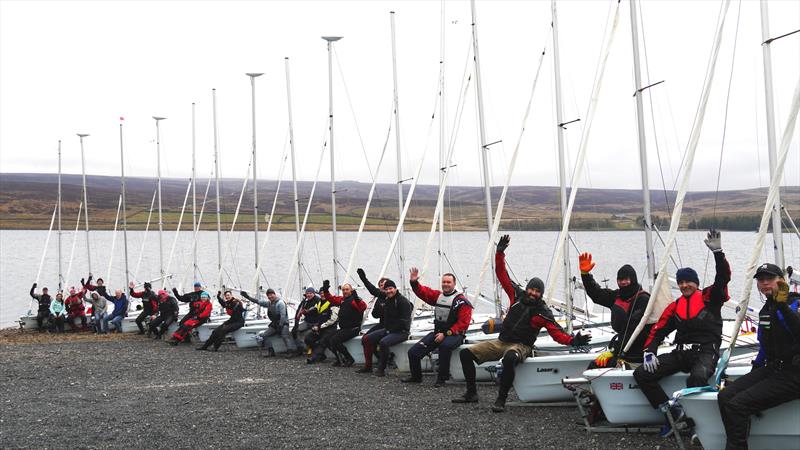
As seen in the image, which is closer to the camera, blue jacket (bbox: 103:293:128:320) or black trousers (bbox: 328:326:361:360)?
black trousers (bbox: 328:326:361:360)

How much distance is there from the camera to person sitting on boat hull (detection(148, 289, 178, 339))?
24.6 meters

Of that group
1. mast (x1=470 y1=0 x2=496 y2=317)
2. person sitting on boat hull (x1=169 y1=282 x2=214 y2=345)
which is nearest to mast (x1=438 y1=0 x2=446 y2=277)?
mast (x1=470 y1=0 x2=496 y2=317)

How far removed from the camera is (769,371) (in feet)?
26.2

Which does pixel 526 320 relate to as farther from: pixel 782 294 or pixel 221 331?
pixel 221 331

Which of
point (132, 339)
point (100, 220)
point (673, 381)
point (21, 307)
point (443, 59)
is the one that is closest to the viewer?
point (673, 381)

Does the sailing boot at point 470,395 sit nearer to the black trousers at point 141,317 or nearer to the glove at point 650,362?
the glove at point 650,362

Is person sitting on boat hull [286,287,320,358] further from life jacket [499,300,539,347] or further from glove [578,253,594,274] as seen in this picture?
glove [578,253,594,274]

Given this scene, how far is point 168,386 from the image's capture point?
15.4 meters

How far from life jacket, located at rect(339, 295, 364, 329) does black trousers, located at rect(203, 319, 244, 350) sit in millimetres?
4682

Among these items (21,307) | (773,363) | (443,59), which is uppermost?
(443,59)

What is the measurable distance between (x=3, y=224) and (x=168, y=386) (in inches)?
5399

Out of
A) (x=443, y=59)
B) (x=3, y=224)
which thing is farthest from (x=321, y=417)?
(x=3, y=224)

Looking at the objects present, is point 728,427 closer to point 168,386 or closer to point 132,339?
point 168,386

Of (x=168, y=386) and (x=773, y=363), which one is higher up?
(x=773, y=363)
